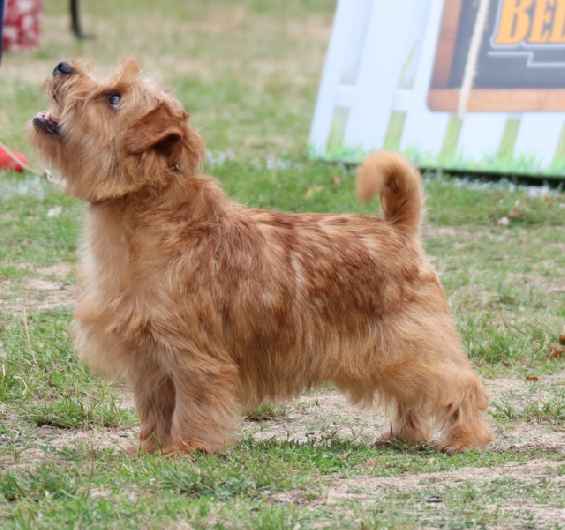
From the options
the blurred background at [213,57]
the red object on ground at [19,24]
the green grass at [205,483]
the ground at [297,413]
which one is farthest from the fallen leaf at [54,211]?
the red object on ground at [19,24]

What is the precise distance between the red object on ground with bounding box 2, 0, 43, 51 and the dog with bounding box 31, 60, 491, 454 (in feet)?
48.2

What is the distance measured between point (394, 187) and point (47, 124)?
1.45 meters

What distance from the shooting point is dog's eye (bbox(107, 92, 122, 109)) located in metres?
4.97

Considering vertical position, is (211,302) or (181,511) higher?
(211,302)

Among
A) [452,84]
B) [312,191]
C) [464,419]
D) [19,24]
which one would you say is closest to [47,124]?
[464,419]

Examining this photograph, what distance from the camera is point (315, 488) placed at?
4.65 m

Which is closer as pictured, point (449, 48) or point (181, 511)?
point (181, 511)

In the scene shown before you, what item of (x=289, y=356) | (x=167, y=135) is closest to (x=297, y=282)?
(x=289, y=356)

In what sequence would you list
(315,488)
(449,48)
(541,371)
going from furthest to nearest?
(449,48), (541,371), (315,488)

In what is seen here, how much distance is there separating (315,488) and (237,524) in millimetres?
561

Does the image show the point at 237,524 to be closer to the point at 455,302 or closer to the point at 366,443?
the point at 366,443

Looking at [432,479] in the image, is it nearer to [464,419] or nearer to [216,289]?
[464,419]

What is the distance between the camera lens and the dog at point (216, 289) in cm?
495

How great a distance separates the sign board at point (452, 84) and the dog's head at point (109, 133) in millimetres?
6277
